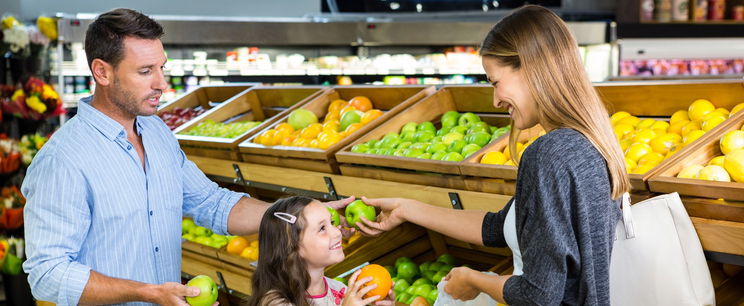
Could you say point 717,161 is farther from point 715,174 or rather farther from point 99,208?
point 99,208

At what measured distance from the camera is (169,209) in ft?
7.54

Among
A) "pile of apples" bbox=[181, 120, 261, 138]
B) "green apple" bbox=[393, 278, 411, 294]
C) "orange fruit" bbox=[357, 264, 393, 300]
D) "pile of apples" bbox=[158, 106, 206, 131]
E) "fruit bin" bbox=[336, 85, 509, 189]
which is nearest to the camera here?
"orange fruit" bbox=[357, 264, 393, 300]

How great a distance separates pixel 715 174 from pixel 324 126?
2158mm

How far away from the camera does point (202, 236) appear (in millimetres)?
4145

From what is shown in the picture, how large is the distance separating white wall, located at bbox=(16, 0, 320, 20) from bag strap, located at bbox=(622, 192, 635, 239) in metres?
7.88

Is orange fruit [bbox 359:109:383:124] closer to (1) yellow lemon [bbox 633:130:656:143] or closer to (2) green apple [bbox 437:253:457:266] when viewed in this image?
(2) green apple [bbox 437:253:457:266]

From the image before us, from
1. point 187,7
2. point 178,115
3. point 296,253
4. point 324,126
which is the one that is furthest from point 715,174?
point 187,7

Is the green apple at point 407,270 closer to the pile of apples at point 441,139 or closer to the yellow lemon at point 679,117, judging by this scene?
the pile of apples at point 441,139

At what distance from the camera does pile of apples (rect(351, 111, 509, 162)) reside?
9.57 feet

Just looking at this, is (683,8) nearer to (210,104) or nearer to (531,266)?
(210,104)

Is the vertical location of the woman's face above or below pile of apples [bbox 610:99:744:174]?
above

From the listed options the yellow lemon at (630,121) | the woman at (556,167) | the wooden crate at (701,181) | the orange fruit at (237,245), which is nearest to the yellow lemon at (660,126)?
the yellow lemon at (630,121)

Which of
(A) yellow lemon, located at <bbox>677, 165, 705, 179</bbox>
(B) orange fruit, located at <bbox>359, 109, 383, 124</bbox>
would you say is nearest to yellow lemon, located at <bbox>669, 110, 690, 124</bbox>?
(A) yellow lemon, located at <bbox>677, 165, 705, 179</bbox>

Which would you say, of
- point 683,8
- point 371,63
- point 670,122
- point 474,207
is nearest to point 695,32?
point 683,8
